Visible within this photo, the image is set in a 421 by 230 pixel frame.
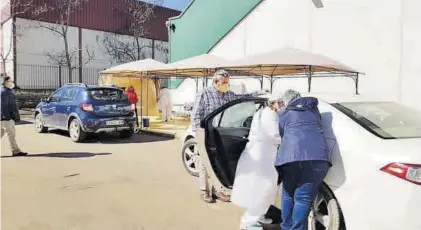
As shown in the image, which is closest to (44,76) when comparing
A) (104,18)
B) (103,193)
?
(104,18)

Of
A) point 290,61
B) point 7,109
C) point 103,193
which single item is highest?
point 290,61

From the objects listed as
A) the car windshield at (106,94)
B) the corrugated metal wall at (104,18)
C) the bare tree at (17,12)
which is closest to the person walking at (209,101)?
the car windshield at (106,94)

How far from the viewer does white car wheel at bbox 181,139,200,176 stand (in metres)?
7.23

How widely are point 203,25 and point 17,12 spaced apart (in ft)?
45.5

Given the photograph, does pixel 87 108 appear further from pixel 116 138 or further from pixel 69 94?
pixel 116 138

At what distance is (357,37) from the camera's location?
12664mm

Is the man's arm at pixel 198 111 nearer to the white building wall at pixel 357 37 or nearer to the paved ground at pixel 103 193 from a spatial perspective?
the paved ground at pixel 103 193

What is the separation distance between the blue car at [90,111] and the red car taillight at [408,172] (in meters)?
8.83

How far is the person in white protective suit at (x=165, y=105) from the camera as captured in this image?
675 inches

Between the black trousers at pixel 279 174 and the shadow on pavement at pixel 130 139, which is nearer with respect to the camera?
the black trousers at pixel 279 174

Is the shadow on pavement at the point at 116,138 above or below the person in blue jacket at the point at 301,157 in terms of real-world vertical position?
below

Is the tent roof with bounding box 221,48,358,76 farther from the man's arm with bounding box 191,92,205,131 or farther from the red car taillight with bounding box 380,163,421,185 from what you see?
the red car taillight with bounding box 380,163,421,185

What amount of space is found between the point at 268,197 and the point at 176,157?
503 centimetres

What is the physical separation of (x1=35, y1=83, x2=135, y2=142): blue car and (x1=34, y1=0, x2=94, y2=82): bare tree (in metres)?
16.2
